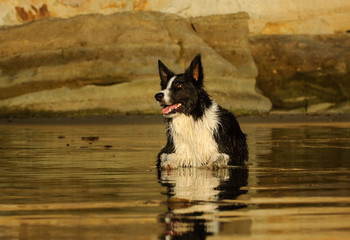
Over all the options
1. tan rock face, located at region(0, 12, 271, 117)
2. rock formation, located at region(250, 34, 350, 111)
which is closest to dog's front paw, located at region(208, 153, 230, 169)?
tan rock face, located at region(0, 12, 271, 117)

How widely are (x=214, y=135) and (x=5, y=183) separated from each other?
3165mm

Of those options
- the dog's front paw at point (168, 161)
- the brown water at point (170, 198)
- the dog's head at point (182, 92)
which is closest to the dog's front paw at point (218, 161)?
the brown water at point (170, 198)

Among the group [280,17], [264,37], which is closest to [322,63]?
[264,37]

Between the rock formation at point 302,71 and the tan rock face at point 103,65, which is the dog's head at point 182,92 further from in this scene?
the rock formation at point 302,71

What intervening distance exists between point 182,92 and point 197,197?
3618 millimetres

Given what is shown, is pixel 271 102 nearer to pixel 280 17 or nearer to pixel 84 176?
pixel 280 17

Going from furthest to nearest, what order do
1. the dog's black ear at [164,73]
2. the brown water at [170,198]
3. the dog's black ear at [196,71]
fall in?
the dog's black ear at [164,73], the dog's black ear at [196,71], the brown water at [170,198]

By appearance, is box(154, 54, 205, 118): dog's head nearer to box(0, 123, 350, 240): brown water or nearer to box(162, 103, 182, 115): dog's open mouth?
box(162, 103, 182, 115): dog's open mouth

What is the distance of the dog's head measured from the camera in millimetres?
10617

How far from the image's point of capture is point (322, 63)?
138 ft

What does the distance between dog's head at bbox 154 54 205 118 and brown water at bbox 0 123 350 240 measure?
0.84 meters

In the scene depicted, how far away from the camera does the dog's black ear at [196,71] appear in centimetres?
1082

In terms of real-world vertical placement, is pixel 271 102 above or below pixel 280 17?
below

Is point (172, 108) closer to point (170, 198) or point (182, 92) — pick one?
point (182, 92)
